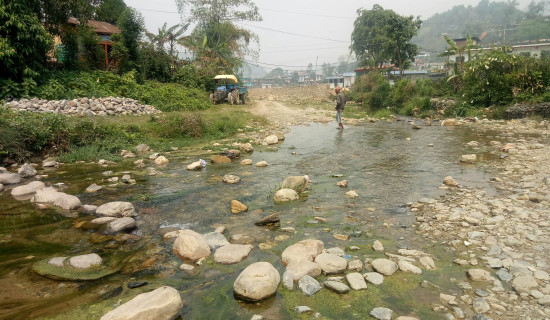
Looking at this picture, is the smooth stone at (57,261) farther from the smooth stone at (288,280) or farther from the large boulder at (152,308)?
the smooth stone at (288,280)

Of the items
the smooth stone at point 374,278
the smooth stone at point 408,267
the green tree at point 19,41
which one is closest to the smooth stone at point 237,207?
the smooth stone at point 374,278

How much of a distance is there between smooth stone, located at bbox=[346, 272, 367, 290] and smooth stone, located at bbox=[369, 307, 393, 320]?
0.30 m

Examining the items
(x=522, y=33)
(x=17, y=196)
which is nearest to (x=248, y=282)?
(x=17, y=196)

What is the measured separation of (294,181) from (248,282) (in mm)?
3053

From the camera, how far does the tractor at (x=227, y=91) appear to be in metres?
22.2

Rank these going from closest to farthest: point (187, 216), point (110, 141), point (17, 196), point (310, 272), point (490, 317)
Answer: point (490, 317)
point (310, 272)
point (187, 216)
point (17, 196)
point (110, 141)

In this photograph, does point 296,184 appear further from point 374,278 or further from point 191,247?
point 374,278

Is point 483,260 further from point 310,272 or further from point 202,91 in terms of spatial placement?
point 202,91

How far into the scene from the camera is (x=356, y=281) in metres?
3.00

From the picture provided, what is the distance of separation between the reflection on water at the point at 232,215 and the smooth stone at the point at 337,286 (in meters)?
0.17

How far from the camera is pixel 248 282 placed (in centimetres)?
285

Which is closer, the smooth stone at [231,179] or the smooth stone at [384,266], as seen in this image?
the smooth stone at [384,266]

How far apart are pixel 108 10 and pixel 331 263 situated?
3136 centimetres

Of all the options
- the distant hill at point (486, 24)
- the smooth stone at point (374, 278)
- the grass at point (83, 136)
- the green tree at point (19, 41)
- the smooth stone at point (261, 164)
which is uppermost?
the distant hill at point (486, 24)
